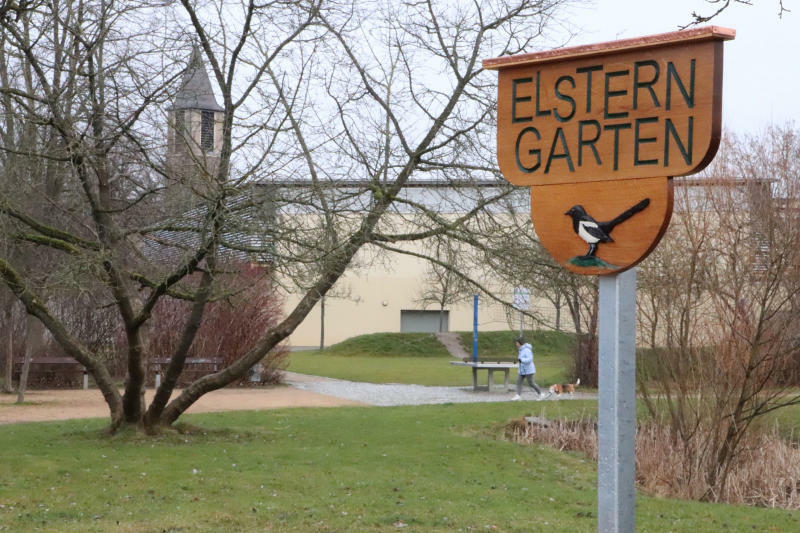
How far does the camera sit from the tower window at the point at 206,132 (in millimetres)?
11742

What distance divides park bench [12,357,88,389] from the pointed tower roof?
14884 millimetres

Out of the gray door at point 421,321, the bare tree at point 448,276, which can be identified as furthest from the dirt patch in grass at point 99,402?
the gray door at point 421,321

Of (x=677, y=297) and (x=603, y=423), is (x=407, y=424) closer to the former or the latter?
(x=677, y=297)

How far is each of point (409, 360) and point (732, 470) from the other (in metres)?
28.1

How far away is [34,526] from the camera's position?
27.5 feet

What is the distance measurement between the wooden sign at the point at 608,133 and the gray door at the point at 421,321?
49.6m

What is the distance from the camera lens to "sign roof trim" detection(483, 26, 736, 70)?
Result: 3.57m

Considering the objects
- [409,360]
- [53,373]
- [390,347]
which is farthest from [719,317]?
[390,347]

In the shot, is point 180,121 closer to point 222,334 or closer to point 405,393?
point 405,393

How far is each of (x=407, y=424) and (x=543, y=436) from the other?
215 centimetres

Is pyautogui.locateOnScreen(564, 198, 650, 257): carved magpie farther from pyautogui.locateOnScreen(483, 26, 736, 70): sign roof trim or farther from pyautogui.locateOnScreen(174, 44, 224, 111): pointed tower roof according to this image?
pyautogui.locateOnScreen(174, 44, 224, 111): pointed tower roof

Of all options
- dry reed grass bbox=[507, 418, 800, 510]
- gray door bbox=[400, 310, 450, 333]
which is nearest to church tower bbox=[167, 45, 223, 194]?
dry reed grass bbox=[507, 418, 800, 510]

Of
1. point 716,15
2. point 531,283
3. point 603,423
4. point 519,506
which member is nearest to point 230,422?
point 531,283

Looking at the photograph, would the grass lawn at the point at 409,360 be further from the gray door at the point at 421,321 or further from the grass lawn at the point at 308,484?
the grass lawn at the point at 308,484
